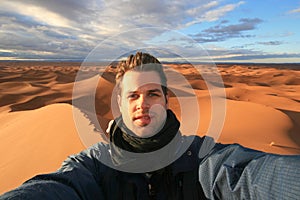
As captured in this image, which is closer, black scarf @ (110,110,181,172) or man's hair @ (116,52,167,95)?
black scarf @ (110,110,181,172)

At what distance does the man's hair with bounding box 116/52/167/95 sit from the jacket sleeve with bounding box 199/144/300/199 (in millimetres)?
1008

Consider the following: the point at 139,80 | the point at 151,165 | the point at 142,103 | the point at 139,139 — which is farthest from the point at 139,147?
the point at 139,80

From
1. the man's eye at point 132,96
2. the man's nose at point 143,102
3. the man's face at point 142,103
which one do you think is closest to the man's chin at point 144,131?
the man's face at point 142,103

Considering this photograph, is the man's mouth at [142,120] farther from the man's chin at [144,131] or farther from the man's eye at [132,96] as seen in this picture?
the man's eye at [132,96]

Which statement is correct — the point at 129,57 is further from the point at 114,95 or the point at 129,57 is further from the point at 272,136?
the point at 272,136

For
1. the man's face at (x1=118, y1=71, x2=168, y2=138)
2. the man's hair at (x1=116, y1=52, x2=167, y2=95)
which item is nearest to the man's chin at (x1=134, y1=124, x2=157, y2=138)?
the man's face at (x1=118, y1=71, x2=168, y2=138)

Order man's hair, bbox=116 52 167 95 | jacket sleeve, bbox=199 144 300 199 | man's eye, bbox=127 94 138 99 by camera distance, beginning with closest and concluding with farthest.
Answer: jacket sleeve, bbox=199 144 300 199 < man's eye, bbox=127 94 138 99 < man's hair, bbox=116 52 167 95

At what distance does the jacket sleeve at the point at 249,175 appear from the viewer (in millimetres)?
1039

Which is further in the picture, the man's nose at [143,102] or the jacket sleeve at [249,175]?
the man's nose at [143,102]

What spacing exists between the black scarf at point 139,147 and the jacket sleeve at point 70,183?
166 mm

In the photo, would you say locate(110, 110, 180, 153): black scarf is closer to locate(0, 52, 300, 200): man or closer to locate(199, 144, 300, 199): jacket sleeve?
locate(0, 52, 300, 200): man

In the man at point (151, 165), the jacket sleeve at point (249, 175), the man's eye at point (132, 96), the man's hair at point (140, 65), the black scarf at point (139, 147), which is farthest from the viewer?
the man's hair at point (140, 65)

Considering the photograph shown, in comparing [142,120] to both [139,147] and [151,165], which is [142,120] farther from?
[151,165]

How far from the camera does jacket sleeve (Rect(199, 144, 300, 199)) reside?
104 centimetres
